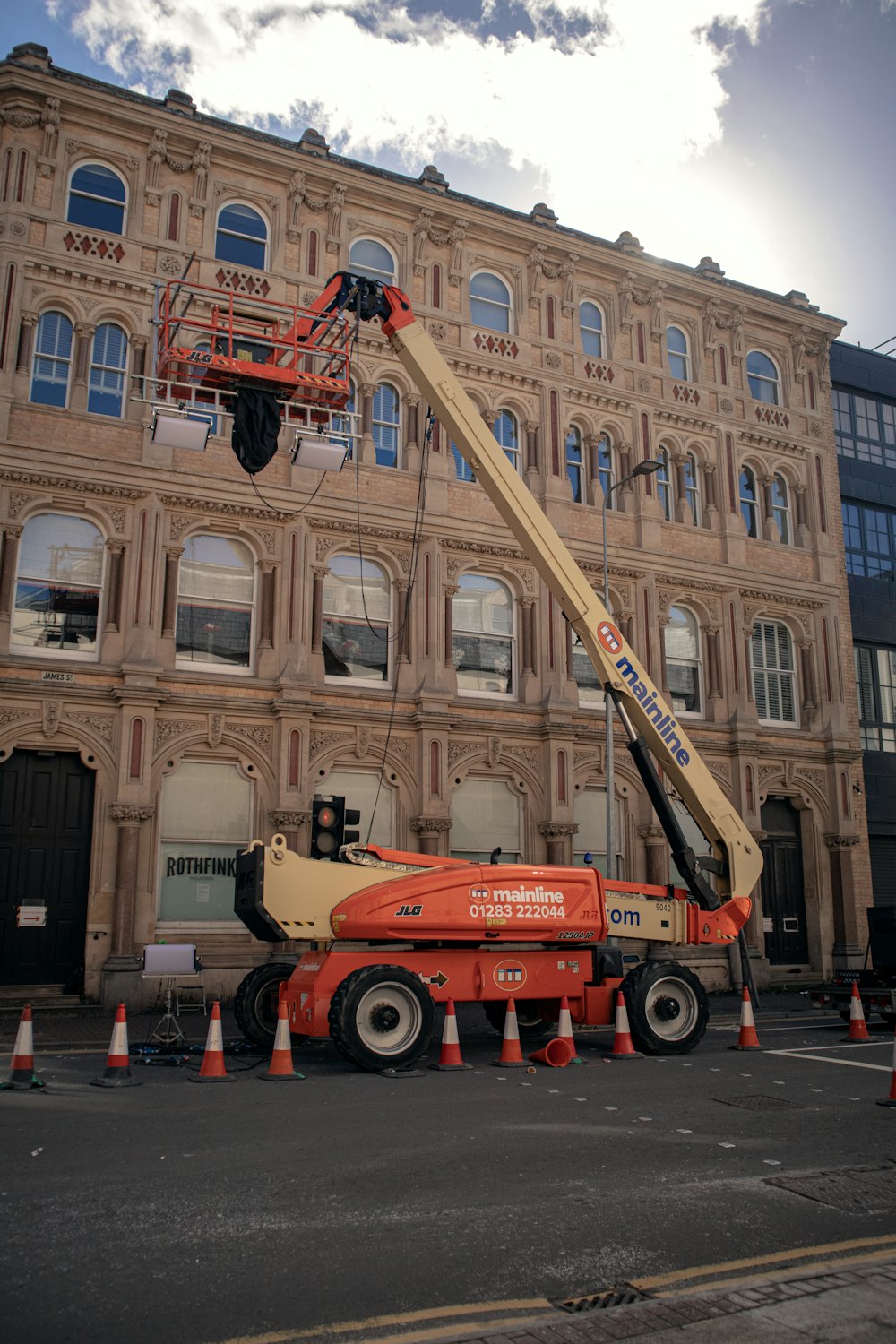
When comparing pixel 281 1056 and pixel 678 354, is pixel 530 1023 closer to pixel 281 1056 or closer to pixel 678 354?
pixel 281 1056

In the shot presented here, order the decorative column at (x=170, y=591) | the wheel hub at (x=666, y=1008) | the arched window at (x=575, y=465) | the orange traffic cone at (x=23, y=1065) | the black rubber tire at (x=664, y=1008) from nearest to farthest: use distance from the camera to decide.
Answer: the orange traffic cone at (x=23, y=1065)
the black rubber tire at (x=664, y=1008)
the wheel hub at (x=666, y=1008)
the decorative column at (x=170, y=591)
the arched window at (x=575, y=465)

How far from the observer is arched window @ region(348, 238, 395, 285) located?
80.9 feet

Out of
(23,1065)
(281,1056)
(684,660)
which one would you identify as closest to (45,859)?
(23,1065)

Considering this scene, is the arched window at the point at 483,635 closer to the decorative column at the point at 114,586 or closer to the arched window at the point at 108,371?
the decorative column at the point at 114,586

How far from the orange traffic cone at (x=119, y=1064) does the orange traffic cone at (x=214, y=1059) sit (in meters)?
0.64

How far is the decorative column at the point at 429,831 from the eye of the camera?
72.1 feet

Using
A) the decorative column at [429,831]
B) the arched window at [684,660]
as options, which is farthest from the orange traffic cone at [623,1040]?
the arched window at [684,660]

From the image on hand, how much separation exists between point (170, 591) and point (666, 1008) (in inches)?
473

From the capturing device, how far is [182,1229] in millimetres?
6254

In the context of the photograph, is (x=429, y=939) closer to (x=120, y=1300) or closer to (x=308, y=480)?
(x=120, y=1300)

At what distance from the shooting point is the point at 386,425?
24016 millimetres

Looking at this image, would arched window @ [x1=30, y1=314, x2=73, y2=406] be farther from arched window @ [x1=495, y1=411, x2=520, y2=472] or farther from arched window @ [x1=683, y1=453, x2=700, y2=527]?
arched window @ [x1=683, y1=453, x2=700, y2=527]

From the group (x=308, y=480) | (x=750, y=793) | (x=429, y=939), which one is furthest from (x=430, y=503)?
(x=429, y=939)

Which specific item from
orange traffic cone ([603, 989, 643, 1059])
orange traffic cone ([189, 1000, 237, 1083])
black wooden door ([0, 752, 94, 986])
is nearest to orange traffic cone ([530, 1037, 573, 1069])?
orange traffic cone ([603, 989, 643, 1059])
